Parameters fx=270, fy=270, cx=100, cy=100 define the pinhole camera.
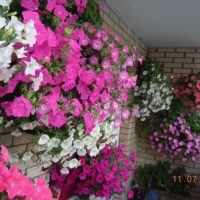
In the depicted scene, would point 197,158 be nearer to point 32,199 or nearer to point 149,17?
point 149,17

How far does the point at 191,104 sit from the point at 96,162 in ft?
6.56

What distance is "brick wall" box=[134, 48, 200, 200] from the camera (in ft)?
12.6

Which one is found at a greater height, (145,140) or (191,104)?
(191,104)

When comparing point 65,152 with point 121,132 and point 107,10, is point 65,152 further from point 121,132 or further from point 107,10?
point 121,132

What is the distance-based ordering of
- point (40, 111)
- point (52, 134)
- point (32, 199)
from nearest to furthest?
point (32, 199) → point (40, 111) → point (52, 134)

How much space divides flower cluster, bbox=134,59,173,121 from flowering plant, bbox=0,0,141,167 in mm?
1905

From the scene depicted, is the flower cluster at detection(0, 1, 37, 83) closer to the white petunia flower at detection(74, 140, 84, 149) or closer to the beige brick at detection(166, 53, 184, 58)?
the white petunia flower at detection(74, 140, 84, 149)

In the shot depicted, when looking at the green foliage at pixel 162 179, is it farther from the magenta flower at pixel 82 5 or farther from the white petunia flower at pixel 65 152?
the magenta flower at pixel 82 5

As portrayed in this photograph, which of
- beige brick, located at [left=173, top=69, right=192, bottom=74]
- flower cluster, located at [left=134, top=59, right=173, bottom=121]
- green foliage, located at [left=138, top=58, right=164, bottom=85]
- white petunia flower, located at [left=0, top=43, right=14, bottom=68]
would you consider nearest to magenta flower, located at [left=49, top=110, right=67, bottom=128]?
white petunia flower, located at [left=0, top=43, right=14, bottom=68]

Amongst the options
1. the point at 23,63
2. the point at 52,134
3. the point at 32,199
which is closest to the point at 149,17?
the point at 52,134

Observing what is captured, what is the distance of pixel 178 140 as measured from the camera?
358cm

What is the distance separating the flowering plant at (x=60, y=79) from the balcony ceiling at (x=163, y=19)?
112 cm

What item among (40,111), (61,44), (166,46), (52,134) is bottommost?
(52,134)

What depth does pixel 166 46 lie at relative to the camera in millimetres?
3951
